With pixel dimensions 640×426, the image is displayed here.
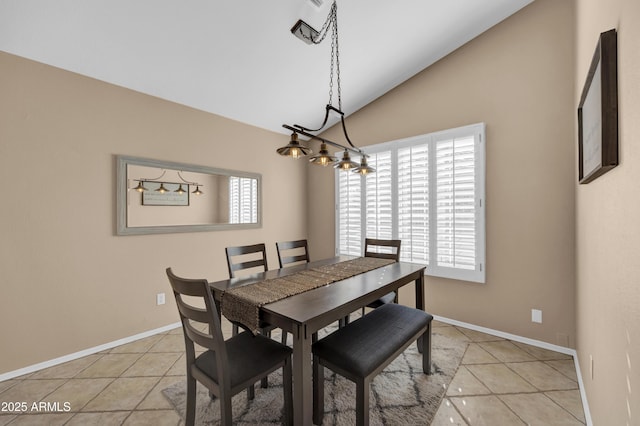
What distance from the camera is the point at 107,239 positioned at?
263 cm

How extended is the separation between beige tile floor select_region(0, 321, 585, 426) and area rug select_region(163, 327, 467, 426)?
73mm

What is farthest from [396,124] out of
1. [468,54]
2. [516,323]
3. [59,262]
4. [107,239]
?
[59,262]

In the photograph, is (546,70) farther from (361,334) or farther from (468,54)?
(361,334)

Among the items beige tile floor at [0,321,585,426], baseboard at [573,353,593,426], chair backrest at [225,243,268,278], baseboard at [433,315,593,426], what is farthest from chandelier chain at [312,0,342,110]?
baseboard at [573,353,593,426]

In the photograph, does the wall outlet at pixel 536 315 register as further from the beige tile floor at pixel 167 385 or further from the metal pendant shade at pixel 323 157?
the metal pendant shade at pixel 323 157

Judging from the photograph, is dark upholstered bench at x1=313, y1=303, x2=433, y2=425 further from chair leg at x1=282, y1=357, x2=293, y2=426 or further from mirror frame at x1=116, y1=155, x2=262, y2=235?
mirror frame at x1=116, y1=155, x2=262, y2=235

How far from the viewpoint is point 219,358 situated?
4.44 feet

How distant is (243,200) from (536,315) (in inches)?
138

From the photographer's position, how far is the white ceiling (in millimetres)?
2025

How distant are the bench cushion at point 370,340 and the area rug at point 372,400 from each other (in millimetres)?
445

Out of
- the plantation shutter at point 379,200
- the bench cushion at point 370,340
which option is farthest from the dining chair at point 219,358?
the plantation shutter at point 379,200

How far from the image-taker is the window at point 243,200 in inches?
142

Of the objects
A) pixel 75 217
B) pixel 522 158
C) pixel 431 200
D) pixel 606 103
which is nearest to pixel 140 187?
pixel 75 217

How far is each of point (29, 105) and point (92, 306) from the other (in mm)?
1806
